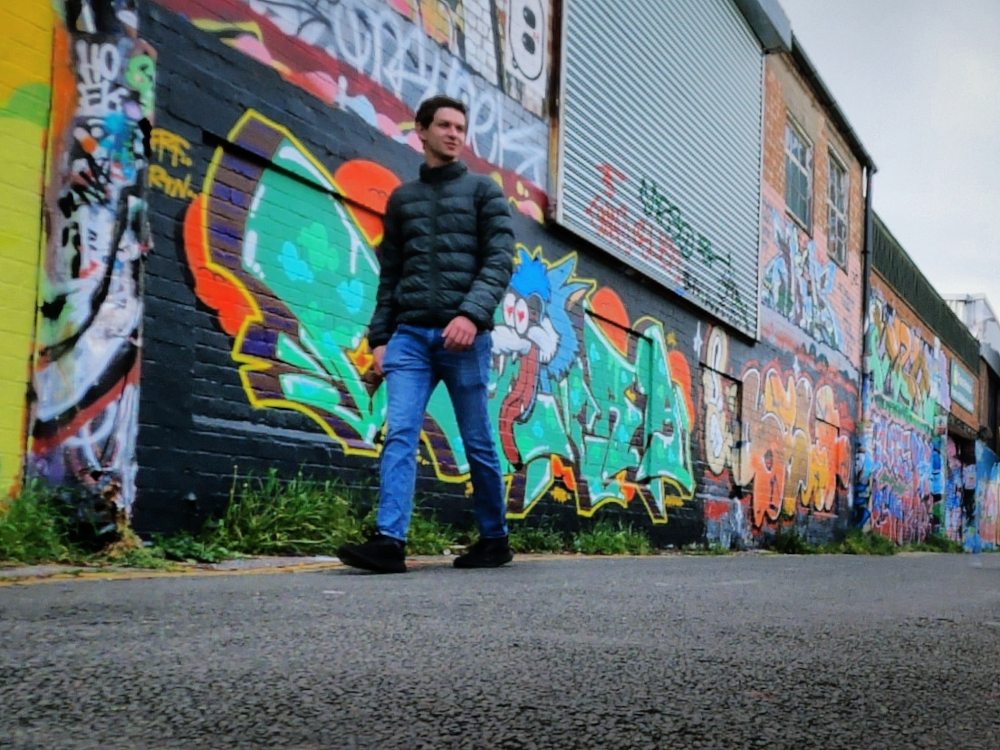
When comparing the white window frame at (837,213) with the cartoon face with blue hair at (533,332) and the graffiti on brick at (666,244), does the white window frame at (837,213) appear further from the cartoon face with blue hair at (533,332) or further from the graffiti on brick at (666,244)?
the cartoon face with blue hair at (533,332)

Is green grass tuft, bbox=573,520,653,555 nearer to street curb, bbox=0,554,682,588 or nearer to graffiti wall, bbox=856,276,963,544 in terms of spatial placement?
street curb, bbox=0,554,682,588

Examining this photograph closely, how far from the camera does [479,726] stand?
1667mm

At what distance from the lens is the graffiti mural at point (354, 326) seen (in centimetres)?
604

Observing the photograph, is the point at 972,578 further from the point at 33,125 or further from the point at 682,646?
the point at 33,125

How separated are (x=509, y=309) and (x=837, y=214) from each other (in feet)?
37.8

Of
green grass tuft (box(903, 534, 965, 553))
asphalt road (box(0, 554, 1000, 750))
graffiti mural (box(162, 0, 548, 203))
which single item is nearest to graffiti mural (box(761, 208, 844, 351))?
graffiti mural (box(162, 0, 548, 203))

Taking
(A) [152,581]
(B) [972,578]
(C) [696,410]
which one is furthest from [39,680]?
(C) [696,410]

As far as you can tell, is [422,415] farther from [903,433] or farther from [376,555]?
[903,433]

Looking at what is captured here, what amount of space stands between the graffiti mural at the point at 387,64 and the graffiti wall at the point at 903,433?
12.7m

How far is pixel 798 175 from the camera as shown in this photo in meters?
16.3

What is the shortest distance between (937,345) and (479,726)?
88.7 feet

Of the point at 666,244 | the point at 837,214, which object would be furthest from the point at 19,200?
the point at 837,214

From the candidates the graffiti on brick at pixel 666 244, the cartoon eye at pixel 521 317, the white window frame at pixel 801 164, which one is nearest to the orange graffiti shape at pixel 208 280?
the cartoon eye at pixel 521 317

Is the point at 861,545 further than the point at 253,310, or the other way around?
the point at 861,545
